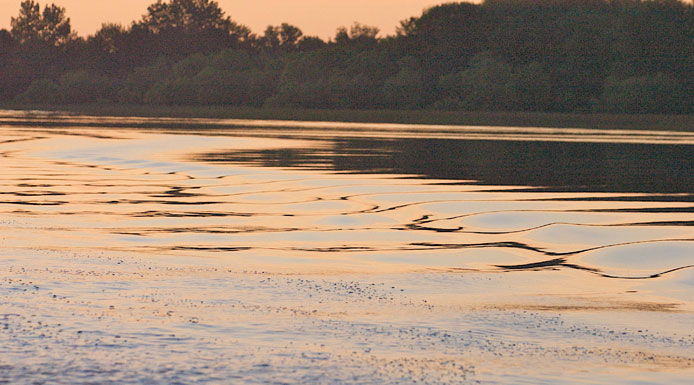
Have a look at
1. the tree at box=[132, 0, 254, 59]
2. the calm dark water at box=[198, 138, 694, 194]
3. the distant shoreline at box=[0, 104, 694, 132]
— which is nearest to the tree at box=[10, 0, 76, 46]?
the tree at box=[132, 0, 254, 59]

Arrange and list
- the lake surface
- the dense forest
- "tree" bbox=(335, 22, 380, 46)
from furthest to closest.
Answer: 1. "tree" bbox=(335, 22, 380, 46)
2. the dense forest
3. the lake surface

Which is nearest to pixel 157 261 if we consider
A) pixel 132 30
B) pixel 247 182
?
pixel 247 182

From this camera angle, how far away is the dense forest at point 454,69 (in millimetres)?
92750

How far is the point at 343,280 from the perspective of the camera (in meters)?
11.5

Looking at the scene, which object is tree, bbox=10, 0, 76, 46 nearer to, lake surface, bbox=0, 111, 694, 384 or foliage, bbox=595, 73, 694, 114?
foliage, bbox=595, 73, 694, 114

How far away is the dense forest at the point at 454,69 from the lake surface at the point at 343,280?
2725 inches

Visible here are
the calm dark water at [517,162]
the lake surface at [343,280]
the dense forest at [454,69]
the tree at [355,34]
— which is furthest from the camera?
the tree at [355,34]

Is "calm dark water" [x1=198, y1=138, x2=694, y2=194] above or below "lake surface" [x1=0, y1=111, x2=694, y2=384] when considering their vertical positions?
below

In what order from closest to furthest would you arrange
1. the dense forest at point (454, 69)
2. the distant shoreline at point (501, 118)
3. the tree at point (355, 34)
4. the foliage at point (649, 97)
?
the distant shoreline at point (501, 118)
the foliage at point (649, 97)
the dense forest at point (454, 69)
the tree at point (355, 34)

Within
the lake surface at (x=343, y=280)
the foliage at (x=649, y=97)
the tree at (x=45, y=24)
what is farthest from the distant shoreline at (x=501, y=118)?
the tree at (x=45, y=24)

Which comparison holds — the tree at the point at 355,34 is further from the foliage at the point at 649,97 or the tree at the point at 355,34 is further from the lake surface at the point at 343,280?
the lake surface at the point at 343,280

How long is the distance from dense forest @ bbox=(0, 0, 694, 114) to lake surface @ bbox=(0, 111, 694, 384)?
69.2 m

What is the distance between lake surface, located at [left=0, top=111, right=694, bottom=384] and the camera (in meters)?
8.22

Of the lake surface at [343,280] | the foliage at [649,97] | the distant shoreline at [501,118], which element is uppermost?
the lake surface at [343,280]
